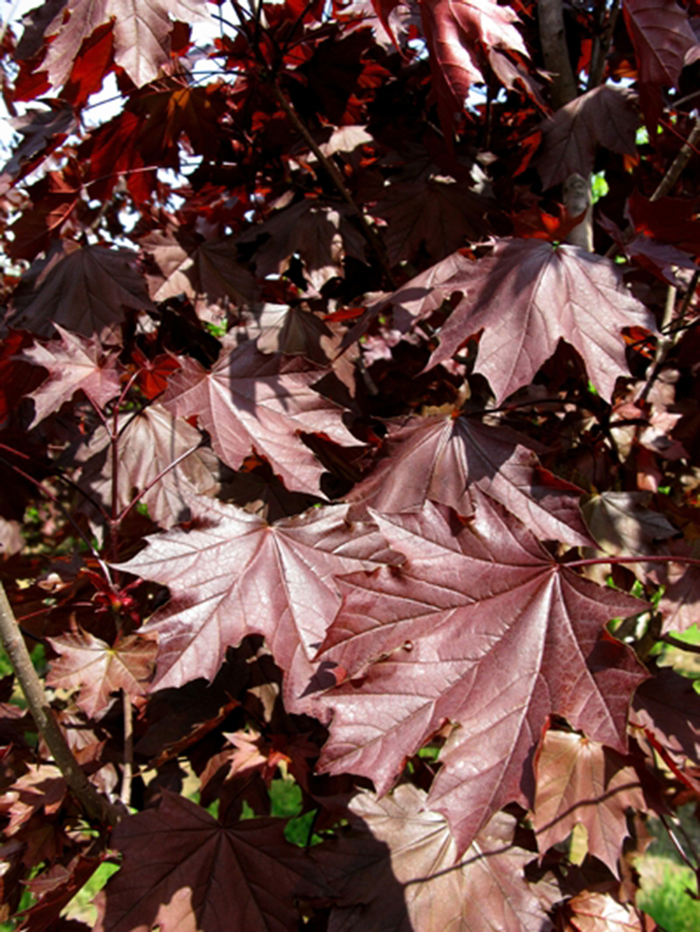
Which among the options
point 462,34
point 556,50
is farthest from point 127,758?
point 556,50

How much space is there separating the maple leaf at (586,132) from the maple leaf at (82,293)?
1331 mm

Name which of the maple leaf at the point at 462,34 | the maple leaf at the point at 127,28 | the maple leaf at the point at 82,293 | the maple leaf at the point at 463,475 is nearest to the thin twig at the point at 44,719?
the maple leaf at the point at 463,475

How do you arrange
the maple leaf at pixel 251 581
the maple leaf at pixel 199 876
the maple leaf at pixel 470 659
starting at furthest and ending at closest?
the maple leaf at pixel 199 876 → the maple leaf at pixel 251 581 → the maple leaf at pixel 470 659

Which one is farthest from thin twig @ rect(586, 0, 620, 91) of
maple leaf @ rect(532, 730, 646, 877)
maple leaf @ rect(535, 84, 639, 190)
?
maple leaf @ rect(532, 730, 646, 877)

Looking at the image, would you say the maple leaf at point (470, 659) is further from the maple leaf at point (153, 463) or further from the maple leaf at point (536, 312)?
the maple leaf at point (153, 463)

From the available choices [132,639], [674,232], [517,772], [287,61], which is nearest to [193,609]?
[132,639]

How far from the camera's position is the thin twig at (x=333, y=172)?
1956mm

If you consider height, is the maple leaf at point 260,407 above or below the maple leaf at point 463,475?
above

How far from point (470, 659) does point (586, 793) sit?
27.0 inches

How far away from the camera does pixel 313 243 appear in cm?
210

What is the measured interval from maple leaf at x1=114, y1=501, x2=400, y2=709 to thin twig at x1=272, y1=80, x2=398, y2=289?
1003mm

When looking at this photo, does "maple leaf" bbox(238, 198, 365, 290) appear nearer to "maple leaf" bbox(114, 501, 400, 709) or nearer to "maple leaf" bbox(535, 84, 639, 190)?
"maple leaf" bbox(535, 84, 639, 190)

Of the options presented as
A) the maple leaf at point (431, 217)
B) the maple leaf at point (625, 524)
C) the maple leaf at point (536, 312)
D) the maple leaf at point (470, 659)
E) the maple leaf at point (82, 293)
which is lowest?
the maple leaf at point (625, 524)

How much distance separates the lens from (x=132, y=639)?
1627 mm
